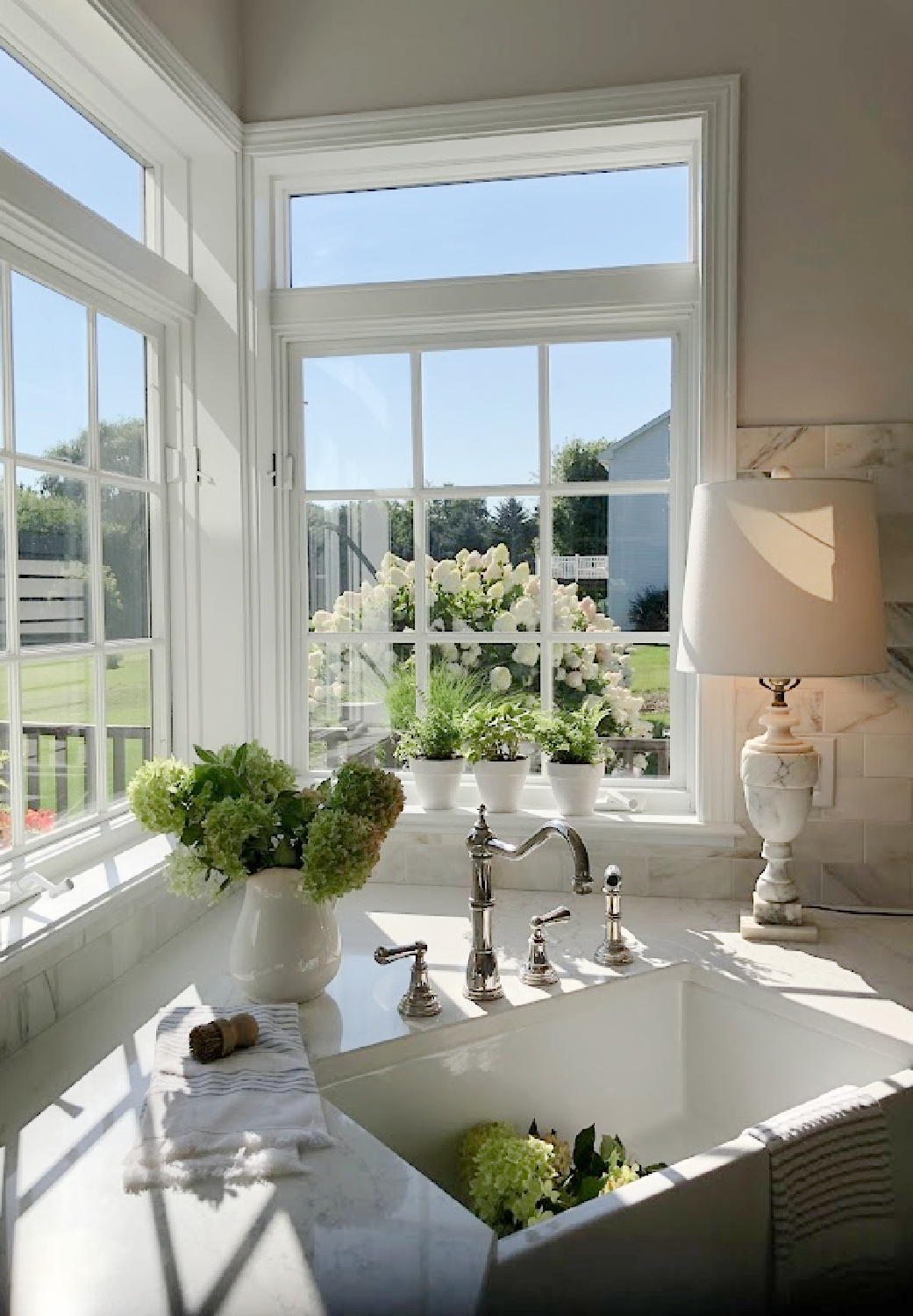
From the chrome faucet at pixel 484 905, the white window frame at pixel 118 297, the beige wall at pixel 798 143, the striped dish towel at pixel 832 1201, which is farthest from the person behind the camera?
the beige wall at pixel 798 143

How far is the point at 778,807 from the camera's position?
6.25ft

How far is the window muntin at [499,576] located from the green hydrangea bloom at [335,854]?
96cm

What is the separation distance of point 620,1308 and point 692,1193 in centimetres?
14

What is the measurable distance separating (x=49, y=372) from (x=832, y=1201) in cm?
177

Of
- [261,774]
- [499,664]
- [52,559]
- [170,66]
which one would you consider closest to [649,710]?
[499,664]

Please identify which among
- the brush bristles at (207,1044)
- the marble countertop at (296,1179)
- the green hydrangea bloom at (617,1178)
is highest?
the brush bristles at (207,1044)

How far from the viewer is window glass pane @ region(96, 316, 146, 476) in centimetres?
204

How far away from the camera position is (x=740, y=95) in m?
2.07

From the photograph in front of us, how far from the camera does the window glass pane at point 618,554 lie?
7.69 feet

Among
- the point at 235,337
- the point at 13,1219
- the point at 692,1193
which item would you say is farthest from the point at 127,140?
the point at 692,1193

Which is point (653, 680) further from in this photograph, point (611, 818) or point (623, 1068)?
point (623, 1068)

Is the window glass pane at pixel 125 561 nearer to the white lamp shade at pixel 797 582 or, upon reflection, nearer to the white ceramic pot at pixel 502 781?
the white ceramic pot at pixel 502 781

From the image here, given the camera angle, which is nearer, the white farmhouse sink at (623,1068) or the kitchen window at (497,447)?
the white farmhouse sink at (623,1068)

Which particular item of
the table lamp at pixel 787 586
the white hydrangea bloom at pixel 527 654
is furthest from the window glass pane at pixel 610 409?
the table lamp at pixel 787 586
